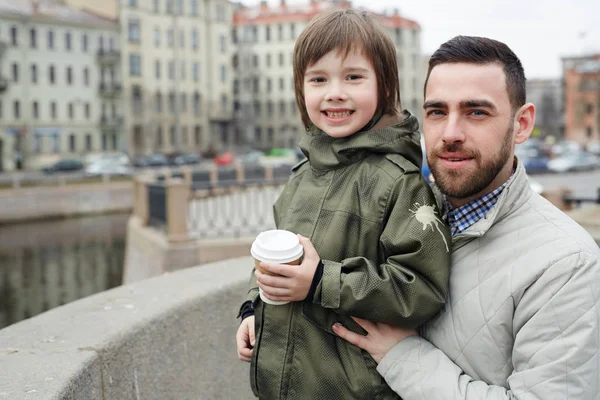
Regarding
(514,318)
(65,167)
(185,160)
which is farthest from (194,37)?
(514,318)

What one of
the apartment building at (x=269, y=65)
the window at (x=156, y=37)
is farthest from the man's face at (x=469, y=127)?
the apartment building at (x=269, y=65)

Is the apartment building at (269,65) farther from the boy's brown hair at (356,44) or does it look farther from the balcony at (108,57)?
the boy's brown hair at (356,44)

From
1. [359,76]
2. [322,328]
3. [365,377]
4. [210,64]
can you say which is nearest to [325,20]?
[359,76]

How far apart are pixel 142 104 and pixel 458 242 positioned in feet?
211

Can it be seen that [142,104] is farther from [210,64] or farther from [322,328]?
[322,328]

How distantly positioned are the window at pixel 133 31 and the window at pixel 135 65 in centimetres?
154

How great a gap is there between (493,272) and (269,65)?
81.8 m

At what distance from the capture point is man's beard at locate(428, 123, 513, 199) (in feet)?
5.92

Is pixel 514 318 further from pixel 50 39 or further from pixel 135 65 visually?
pixel 135 65

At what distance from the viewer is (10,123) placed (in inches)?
2094

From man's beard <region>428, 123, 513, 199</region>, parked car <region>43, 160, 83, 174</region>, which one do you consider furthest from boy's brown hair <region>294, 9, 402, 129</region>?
parked car <region>43, 160, 83, 174</region>

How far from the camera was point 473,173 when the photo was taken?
1.81 m

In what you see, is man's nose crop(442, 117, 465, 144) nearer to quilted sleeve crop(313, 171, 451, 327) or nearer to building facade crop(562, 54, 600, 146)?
quilted sleeve crop(313, 171, 451, 327)

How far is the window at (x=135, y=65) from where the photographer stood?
63.3 m
